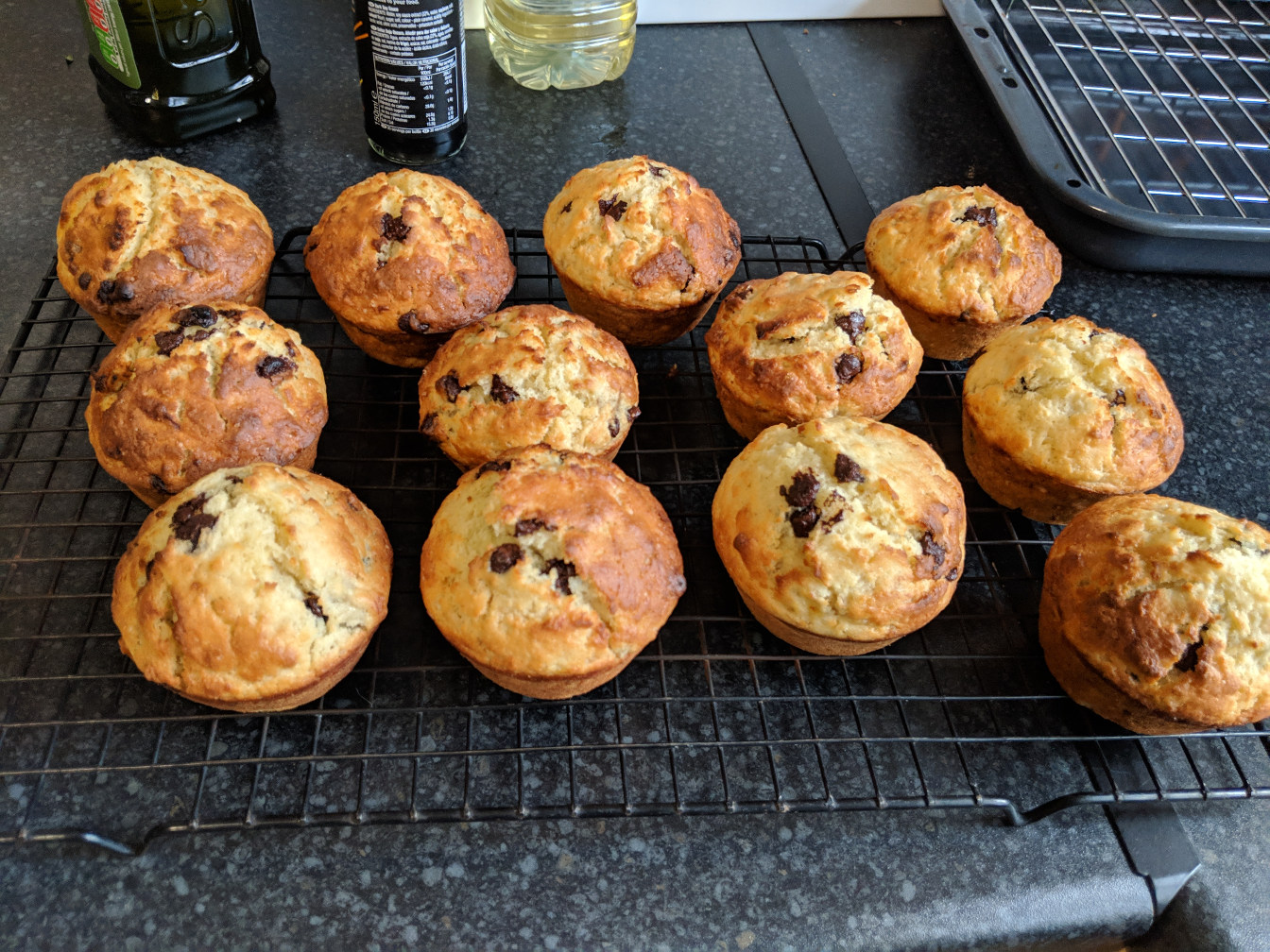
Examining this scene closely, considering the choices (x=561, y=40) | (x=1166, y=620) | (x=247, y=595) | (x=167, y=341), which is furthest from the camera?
A: (x=561, y=40)

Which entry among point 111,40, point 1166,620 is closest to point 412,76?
point 111,40

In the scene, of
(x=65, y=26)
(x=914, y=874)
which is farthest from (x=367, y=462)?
(x=65, y=26)

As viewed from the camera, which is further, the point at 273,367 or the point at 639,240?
the point at 639,240

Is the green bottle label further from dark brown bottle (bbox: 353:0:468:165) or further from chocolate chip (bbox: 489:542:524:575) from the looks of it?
chocolate chip (bbox: 489:542:524:575)

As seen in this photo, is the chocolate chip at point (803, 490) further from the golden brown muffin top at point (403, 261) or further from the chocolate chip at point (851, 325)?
the golden brown muffin top at point (403, 261)

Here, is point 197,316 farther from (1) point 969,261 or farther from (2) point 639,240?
(1) point 969,261

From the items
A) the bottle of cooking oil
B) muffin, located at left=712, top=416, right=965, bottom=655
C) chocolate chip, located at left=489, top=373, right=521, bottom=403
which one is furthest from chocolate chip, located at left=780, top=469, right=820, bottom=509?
the bottle of cooking oil
